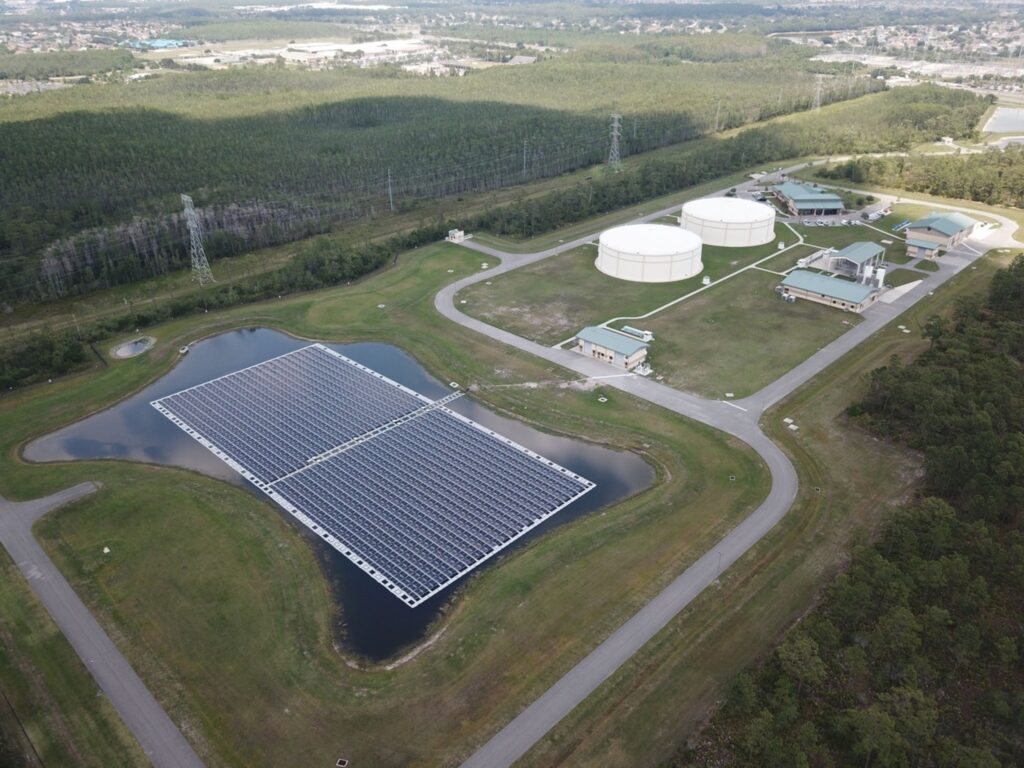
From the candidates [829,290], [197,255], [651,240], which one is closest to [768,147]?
[651,240]

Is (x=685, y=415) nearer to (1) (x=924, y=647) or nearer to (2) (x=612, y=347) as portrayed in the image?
(2) (x=612, y=347)

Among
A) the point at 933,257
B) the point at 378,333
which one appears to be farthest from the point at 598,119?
the point at 378,333

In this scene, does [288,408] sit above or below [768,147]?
below

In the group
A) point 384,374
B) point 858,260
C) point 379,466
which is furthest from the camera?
point 858,260

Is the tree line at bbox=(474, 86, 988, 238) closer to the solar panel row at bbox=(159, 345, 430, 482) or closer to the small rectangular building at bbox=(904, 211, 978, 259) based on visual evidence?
the small rectangular building at bbox=(904, 211, 978, 259)

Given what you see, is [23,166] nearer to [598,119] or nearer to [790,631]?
[598,119]

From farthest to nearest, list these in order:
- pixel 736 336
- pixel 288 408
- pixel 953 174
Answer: pixel 953 174 → pixel 736 336 → pixel 288 408
